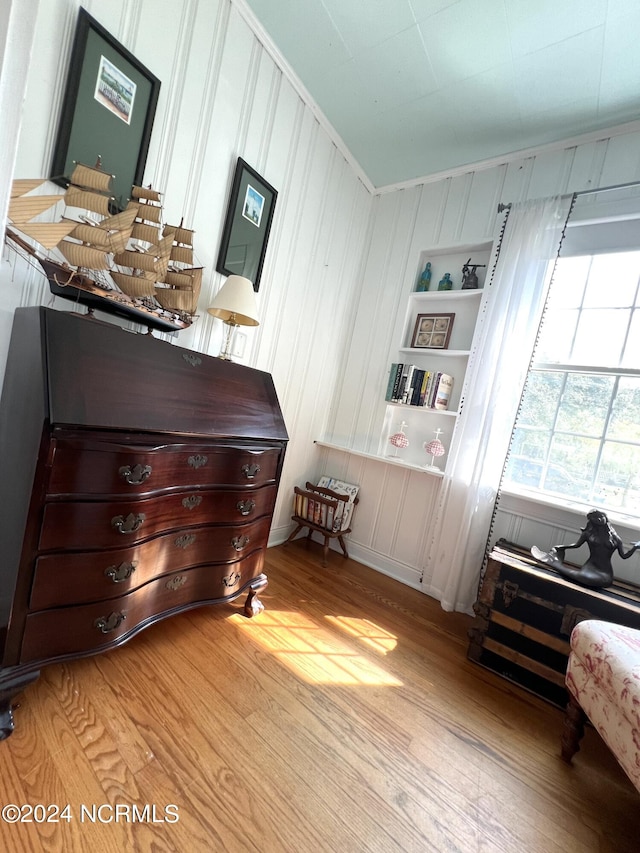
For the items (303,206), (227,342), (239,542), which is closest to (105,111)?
(227,342)

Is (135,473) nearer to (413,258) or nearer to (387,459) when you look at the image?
(387,459)

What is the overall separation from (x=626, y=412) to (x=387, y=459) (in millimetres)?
1368

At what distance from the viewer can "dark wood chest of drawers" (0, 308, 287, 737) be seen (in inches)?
38.3

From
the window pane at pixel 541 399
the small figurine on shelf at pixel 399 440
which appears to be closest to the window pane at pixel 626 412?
the window pane at pixel 541 399

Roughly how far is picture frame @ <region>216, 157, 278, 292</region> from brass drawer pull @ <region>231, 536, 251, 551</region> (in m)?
1.37

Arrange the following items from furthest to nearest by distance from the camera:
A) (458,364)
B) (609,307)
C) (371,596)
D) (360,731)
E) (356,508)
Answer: (356,508) → (458,364) → (371,596) → (609,307) → (360,731)

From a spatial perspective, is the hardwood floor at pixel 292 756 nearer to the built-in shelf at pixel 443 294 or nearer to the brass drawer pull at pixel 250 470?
the brass drawer pull at pixel 250 470

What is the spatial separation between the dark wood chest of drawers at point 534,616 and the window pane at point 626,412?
0.78 metres

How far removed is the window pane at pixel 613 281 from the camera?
2008mm

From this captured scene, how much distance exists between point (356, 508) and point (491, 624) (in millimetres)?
1227

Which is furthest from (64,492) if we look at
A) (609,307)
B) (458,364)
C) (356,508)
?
(609,307)

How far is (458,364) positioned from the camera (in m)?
2.48

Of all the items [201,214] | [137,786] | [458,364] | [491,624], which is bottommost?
[137,786]

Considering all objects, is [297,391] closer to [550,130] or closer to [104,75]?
[104,75]
